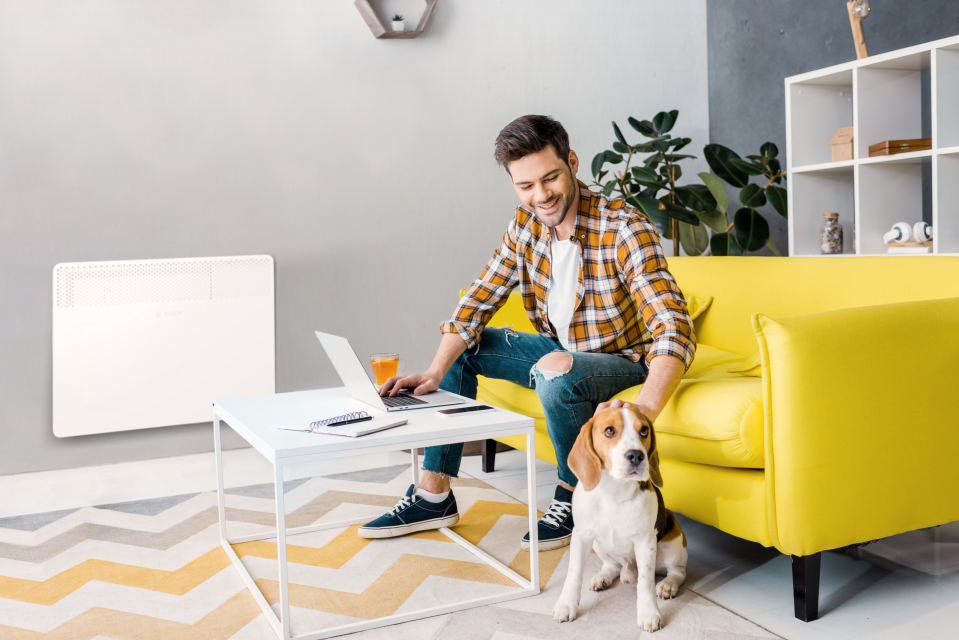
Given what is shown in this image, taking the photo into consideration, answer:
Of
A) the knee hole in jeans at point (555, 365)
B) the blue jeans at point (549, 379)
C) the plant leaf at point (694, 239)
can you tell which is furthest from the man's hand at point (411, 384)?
the plant leaf at point (694, 239)

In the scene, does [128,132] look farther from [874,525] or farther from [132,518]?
[874,525]

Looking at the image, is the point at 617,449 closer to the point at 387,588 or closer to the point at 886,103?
the point at 387,588

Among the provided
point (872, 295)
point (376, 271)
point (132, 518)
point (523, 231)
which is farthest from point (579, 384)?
point (376, 271)

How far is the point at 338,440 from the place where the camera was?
60.4 inches

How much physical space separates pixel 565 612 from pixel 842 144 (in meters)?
1.85

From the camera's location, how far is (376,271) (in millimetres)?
3389

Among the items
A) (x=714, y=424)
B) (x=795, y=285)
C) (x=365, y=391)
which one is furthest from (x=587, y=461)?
(x=795, y=285)

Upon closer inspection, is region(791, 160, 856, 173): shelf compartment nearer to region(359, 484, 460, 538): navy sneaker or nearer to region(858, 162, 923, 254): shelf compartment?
region(858, 162, 923, 254): shelf compartment

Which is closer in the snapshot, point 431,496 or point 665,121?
point 431,496

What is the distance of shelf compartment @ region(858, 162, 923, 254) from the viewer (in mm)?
2549

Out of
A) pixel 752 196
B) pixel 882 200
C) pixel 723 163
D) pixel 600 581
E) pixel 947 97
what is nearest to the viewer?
pixel 600 581

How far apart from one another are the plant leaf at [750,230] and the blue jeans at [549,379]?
109cm

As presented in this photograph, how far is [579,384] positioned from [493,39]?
6.95 feet

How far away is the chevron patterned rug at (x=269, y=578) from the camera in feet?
5.27
